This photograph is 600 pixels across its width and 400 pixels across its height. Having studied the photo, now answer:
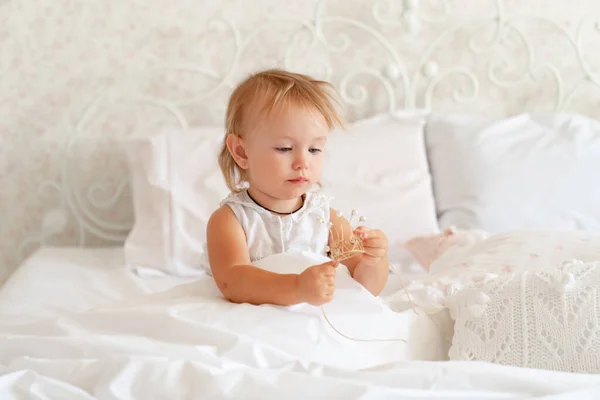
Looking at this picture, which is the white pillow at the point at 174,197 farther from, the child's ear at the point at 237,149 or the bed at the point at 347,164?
the child's ear at the point at 237,149

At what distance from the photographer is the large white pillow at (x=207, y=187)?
85.4 inches

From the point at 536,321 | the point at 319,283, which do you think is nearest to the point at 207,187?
the point at 319,283

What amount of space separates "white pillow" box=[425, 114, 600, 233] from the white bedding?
944 mm

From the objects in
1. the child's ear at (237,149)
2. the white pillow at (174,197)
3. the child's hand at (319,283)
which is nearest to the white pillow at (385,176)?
the white pillow at (174,197)

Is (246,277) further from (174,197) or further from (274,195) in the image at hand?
(174,197)

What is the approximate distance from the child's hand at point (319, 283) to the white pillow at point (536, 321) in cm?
27

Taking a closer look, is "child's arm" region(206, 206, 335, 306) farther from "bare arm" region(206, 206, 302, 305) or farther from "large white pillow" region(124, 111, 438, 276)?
"large white pillow" region(124, 111, 438, 276)

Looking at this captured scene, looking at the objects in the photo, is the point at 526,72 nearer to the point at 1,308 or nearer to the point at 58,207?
the point at 58,207

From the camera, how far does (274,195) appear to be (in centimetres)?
143

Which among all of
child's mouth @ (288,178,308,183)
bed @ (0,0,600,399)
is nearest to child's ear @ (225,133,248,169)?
child's mouth @ (288,178,308,183)

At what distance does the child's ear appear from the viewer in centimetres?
144

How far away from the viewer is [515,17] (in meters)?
2.53

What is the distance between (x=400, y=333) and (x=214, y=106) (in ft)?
4.58

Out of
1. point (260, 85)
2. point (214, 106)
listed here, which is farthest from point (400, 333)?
point (214, 106)
